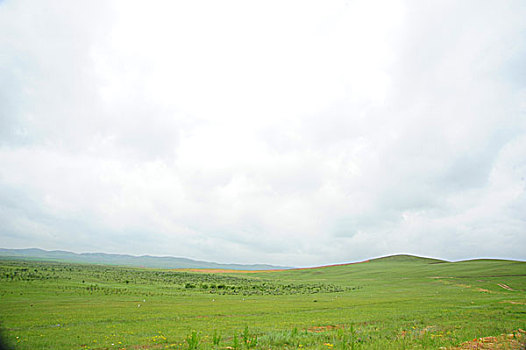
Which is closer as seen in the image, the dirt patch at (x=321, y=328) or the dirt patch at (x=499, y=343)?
the dirt patch at (x=499, y=343)

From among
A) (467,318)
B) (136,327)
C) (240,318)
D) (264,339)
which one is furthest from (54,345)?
(467,318)

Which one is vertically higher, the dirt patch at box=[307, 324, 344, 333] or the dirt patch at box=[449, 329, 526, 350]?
the dirt patch at box=[449, 329, 526, 350]

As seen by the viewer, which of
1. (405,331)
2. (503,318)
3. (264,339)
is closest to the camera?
(264,339)

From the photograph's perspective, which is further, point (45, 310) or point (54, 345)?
point (45, 310)

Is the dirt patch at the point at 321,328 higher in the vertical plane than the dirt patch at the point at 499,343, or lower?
lower

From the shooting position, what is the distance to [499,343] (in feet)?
43.0

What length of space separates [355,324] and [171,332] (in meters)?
11.7

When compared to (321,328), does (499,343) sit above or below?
above

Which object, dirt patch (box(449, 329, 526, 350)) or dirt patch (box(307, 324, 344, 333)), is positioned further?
dirt patch (box(307, 324, 344, 333))

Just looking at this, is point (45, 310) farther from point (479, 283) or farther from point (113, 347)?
point (479, 283)

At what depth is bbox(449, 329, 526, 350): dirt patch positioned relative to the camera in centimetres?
1243

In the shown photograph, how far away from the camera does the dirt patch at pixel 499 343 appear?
1243 centimetres

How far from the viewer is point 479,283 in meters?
62.1

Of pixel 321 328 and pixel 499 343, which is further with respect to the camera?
pixel 321 328
